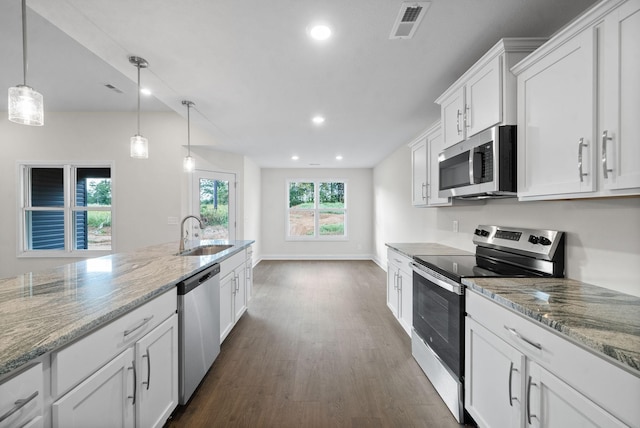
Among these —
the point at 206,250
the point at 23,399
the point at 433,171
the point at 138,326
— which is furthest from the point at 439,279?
the point at 206,250

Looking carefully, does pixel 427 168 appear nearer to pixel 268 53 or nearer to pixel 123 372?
pixel 268 53

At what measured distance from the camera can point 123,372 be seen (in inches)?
49.7

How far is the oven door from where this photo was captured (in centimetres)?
173

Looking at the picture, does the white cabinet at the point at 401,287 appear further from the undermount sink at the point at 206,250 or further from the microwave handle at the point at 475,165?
the undermount sink at the point at 206,250

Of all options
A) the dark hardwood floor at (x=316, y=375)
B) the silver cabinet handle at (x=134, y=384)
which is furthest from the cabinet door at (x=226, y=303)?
the silver cabinet handle at (x=134, y=384)

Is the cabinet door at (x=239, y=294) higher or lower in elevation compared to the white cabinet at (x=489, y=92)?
lower

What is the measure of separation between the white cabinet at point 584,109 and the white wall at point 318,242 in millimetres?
5912

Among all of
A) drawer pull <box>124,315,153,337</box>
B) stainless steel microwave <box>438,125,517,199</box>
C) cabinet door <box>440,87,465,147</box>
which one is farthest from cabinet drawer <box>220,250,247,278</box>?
cabinet door <box>440,87,465,147</box>

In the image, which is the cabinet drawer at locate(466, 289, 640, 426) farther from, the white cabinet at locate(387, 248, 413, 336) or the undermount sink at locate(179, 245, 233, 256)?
the undermount sink at locate(179, 245, 233, 256)

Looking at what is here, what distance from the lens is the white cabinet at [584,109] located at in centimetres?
110

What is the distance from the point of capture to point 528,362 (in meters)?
1.19

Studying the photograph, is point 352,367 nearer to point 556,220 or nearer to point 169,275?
point 169,275

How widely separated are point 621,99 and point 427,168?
6.27 ft

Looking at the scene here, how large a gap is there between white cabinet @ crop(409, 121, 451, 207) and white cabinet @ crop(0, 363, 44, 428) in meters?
2.80
